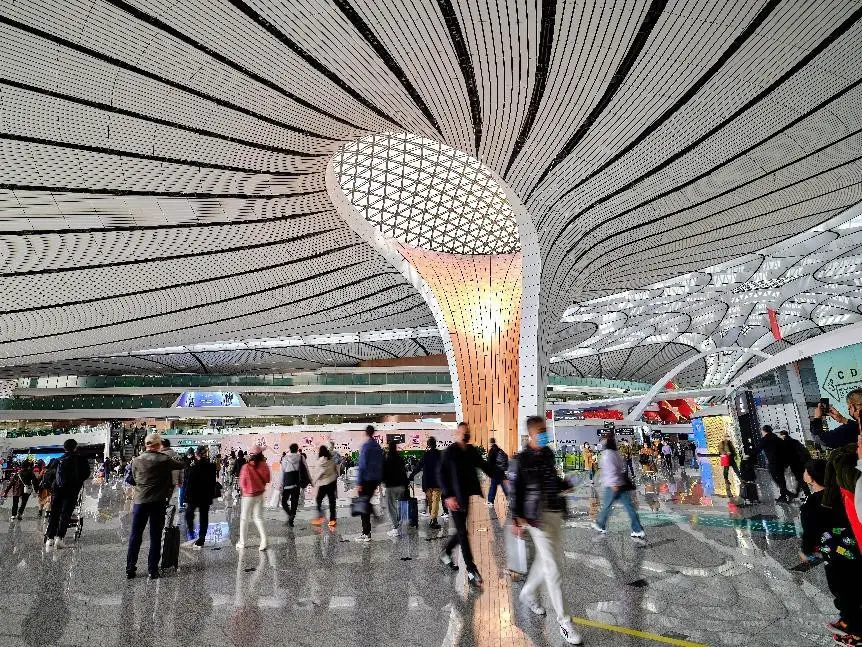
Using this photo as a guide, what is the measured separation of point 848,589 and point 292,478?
816cm

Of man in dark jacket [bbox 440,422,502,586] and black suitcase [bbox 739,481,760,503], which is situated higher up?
man in dark jacket [bbox 440,422,502,586]

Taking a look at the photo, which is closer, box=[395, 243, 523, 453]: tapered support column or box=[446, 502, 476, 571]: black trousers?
box=[446, 502, 476, 571]: black trousers

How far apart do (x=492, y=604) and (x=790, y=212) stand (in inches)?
692

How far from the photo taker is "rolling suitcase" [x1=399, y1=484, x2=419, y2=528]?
820 cm

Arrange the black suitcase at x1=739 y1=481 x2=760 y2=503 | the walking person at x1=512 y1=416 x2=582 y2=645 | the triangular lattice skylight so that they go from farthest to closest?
the triangular lattice skylight
the black suitcase at x1=739 y1=481 x2=760 y2=503
the walking person at x1=512 y1=416 x2=582 y2=645

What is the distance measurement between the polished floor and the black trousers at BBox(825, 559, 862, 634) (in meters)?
0.35

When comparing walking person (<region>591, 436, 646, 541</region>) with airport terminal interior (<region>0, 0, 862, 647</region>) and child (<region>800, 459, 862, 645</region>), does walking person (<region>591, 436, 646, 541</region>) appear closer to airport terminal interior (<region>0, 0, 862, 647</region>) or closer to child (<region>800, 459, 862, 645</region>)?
airport terminal interior (<region>0, 0, 862, 647</region>)

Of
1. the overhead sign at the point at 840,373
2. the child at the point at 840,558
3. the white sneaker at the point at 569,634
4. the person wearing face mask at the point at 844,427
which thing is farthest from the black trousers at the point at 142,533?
the overhead sign at the point at 840,373

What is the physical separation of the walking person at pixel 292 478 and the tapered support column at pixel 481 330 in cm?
1294

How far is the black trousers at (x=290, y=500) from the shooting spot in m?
9.11

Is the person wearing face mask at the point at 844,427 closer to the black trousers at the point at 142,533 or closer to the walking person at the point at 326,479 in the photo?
the black trousers at the point at 142,533

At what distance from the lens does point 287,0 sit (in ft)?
24.7

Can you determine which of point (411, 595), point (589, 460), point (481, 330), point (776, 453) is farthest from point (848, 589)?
point (481, 330)

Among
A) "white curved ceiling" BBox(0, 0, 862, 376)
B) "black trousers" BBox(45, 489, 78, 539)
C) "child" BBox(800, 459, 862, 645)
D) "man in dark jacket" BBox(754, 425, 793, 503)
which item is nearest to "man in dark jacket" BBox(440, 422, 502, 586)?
"child" BBox(800, 459, 862, 645)
